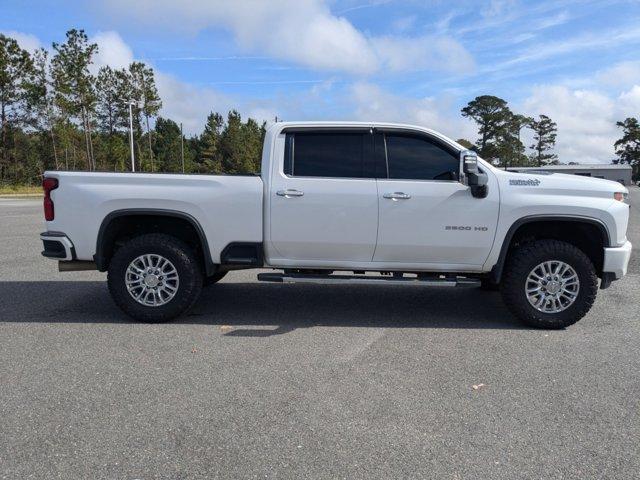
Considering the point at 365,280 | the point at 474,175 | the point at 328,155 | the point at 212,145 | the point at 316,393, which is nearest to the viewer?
the point at 316,393

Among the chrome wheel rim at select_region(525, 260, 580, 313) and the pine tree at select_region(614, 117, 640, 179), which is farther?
the pine tree at select_region(614, 117, 640, 179)

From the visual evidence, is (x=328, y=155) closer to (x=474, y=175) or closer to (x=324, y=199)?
(x=324, y=199)

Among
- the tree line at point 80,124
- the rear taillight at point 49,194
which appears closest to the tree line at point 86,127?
the tree line at point 80,124

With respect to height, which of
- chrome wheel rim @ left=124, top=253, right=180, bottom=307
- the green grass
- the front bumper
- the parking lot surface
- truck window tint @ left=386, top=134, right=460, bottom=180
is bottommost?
the green grass

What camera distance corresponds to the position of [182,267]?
555 cm

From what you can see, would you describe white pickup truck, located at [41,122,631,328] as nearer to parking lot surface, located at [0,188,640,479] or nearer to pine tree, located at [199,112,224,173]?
parking lot surface, located at [0,188,640,479]

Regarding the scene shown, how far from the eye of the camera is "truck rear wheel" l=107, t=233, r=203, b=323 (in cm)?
557

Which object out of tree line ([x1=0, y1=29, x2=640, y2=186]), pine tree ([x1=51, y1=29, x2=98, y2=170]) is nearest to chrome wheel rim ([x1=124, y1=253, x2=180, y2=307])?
tree line ([x1=0, y1=29, x2=640, y2=186])

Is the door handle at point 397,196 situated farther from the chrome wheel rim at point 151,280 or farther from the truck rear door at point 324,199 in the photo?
the chrome wheel rim at point 151,280

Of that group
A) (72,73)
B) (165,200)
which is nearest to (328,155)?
(165,200)

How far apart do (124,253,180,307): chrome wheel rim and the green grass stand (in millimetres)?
39373

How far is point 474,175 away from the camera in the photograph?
17.5 ft

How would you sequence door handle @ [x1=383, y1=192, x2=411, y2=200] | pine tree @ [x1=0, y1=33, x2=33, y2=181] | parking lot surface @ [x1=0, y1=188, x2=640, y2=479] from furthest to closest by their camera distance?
pine tree @ [x1=0, y1=33, x2=33, y2=181] < door handle @ [x1=383, y1=192, x2=411, y2=200] < parking lot surface @ [x1=0, y1=188, x2=640, y2=479]

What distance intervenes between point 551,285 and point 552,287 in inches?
0.9
